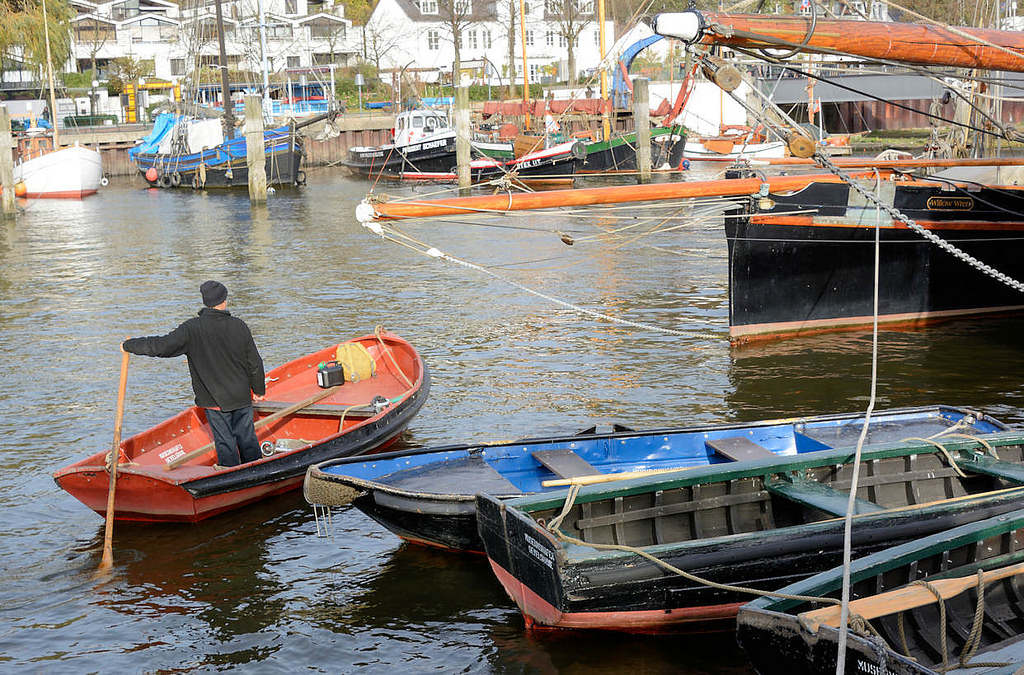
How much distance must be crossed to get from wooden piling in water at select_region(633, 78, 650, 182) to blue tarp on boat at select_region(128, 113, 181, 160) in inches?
936

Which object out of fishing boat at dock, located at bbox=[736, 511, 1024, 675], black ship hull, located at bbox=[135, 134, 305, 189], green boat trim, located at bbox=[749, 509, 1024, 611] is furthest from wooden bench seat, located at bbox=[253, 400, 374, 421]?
black ship hull, located at bbox=[135, 134, 305, 189]

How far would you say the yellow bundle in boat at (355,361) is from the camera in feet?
42.9

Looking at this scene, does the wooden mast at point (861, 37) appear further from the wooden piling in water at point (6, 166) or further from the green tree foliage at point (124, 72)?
the green tree foliage at point (124, 72)

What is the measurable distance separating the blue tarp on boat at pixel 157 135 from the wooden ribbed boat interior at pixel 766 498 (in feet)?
153

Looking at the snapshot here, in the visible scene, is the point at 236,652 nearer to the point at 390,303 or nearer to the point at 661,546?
the point at 661,546

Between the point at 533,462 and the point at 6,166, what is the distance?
3161cm

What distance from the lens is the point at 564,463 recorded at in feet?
30.9

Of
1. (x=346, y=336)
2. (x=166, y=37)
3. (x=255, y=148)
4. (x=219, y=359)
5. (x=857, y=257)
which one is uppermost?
(x=166, y=37)

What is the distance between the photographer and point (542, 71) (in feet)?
260

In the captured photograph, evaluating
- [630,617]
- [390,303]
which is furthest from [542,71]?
[630,617]

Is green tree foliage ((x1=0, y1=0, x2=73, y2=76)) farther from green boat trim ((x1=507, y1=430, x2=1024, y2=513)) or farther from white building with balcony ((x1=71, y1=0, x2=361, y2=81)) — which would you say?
green boat trim ((x1=507, y1=430, x2=1024, y2=513))

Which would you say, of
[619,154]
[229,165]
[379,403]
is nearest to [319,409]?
[379,403]

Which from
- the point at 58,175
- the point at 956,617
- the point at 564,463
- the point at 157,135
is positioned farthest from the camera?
the point at 157,135

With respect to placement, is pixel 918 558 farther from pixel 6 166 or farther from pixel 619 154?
pixel 619 154
